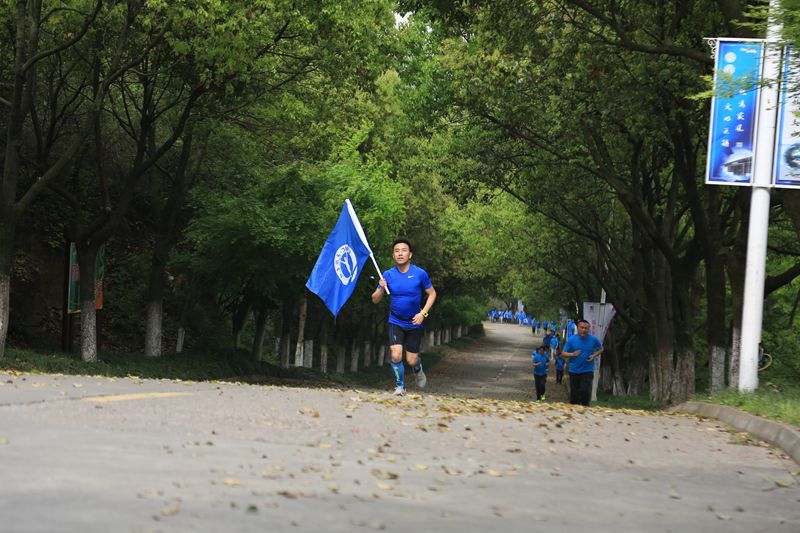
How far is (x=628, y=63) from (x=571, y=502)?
52.6ft

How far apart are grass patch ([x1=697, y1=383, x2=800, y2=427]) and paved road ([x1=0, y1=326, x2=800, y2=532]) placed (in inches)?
27.1

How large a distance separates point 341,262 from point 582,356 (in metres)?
5.08

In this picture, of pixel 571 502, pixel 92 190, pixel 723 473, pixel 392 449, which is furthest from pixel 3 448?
pixel 92 190

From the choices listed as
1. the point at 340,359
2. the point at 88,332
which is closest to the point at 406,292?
the point at 88,332

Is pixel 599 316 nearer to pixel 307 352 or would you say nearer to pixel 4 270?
pixel 307 352

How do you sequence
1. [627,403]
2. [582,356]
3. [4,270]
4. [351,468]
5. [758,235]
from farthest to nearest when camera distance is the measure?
[627,403]
[4,270]
[582,356]
[758,235]
[351,468]

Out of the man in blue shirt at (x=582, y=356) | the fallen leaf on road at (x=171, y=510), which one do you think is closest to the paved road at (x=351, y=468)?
the fallen leaf on road at (x=171, y=510)

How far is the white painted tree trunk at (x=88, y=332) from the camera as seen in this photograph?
27125 mm

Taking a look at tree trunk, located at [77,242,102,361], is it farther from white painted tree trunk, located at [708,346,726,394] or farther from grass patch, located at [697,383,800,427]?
grass patch, located at [697,383,800,427]

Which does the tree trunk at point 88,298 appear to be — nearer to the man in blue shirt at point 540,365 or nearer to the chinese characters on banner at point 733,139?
the man in blue shirt at point 540,365

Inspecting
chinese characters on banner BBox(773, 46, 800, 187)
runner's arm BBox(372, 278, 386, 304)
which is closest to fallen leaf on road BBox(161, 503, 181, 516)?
runner's arm BBox(372, 278, 386, 304)

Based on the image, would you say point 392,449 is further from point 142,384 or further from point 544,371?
point 544,371

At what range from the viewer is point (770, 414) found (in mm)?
12586

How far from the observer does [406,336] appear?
1461 cm
